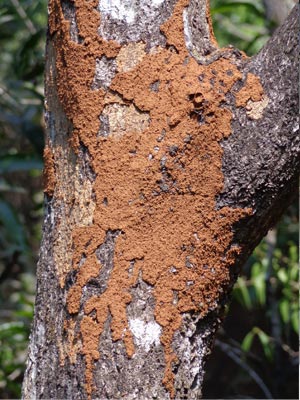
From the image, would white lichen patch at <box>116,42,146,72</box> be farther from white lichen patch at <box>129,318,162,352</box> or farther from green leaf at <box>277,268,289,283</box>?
green leaf at <box>277,268,289,283</box>

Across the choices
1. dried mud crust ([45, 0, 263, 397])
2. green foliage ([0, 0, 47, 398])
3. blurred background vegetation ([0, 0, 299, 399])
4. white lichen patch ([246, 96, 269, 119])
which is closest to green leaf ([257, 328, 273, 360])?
blurred background vegetation ([0, 0, 299, 399])

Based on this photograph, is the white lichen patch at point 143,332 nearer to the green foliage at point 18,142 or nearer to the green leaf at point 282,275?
the green foliage at point 18,142

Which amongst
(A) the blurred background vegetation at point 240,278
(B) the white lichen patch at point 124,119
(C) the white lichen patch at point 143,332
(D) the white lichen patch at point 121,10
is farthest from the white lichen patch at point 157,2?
(A) the blurred background vegetation at point 240,278

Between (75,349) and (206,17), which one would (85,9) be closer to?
(206,17)

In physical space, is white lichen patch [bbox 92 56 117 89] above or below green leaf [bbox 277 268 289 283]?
above

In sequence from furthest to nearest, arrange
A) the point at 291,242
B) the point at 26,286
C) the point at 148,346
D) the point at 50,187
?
the point at 26,286
the point at 291,242
the point at 50,187
the point at 148,346

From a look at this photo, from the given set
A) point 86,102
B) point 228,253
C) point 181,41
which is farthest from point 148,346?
point 181,41
